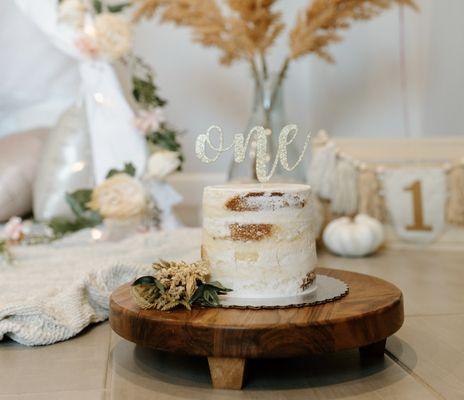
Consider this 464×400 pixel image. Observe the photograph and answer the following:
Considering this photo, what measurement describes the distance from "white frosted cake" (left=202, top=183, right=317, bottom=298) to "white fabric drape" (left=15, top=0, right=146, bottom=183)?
38.5 inches

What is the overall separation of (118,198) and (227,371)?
97 cm

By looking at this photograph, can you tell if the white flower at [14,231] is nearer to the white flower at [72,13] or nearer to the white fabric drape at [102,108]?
the white fabric drape at [102,108]

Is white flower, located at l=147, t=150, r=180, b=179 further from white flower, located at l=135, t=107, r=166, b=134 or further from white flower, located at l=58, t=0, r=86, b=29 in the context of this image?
white flower, located at l=58, t=0, r=86, b=29

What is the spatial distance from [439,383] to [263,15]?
1164mm

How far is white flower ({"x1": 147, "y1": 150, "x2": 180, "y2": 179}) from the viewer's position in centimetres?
171

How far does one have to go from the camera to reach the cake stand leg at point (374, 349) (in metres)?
0.80

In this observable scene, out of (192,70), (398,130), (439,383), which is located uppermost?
(192,70)

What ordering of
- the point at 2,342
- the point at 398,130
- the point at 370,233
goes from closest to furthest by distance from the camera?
the point at 2,342, the point at 370,233, the point at 398,130

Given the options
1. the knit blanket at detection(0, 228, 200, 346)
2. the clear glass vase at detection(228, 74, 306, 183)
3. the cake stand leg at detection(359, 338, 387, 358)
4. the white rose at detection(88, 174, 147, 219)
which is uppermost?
the clear glass vase at detection(228, 74, 306, 183)

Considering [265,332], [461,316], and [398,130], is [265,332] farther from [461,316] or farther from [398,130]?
[398,130]

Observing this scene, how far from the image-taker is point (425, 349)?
856 millimetres

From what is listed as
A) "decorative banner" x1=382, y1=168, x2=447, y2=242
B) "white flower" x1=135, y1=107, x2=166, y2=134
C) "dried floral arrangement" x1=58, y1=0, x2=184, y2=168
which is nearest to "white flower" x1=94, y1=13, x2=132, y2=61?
"dried floral arrangement" x1=58, y1=0, x2=184, y2=168

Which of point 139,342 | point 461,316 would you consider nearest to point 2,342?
point 139,342

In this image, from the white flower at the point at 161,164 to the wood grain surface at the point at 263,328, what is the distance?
0.96 metres
